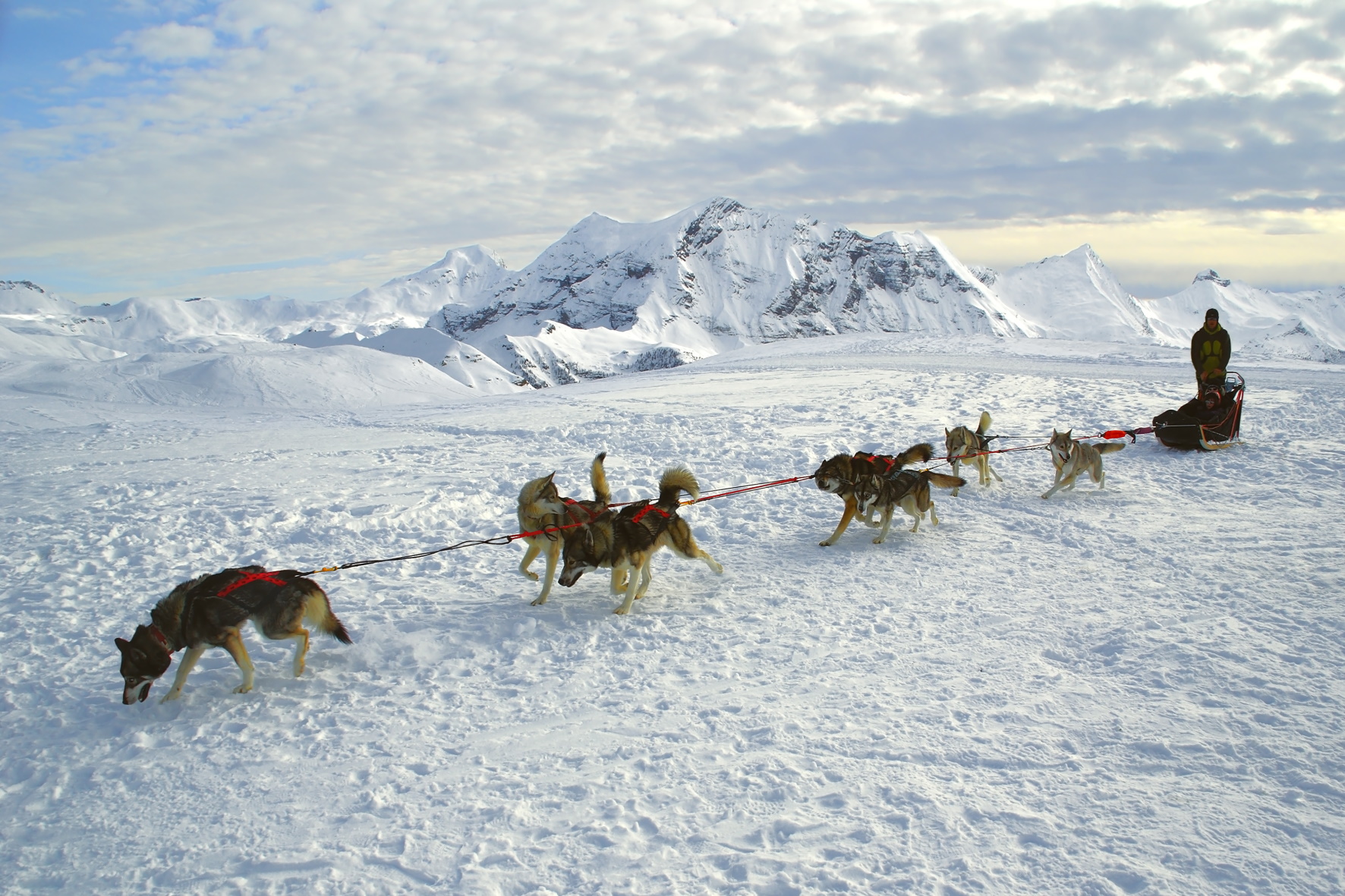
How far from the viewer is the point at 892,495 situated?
7074 mm

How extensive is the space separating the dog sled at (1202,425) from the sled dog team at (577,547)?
1.57 metres

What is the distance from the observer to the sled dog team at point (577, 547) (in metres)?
4.40

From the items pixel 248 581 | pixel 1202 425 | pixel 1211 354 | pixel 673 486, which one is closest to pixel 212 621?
pixel 248 581

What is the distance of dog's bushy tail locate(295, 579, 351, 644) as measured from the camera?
461 centimetres

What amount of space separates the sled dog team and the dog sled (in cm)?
157

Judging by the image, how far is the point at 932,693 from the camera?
14.1 ft

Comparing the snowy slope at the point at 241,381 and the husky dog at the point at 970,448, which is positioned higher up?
the snowy slope at the point at 241,381

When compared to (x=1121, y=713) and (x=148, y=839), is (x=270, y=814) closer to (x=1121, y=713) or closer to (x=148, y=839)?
(x=148, y=839)

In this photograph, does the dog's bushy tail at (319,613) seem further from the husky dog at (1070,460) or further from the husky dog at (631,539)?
the husky dog at (1070,460)

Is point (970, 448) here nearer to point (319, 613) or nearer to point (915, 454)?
point (915, 454)

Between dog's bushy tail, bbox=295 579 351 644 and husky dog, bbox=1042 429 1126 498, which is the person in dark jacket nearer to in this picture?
husky dog, bbox=1042 429 1126 498

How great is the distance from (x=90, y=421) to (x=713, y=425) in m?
11.6

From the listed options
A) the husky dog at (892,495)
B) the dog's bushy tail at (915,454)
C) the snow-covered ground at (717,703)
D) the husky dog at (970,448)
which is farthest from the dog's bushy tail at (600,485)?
the husky dog at (970,448)

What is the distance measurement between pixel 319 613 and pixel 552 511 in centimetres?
166
